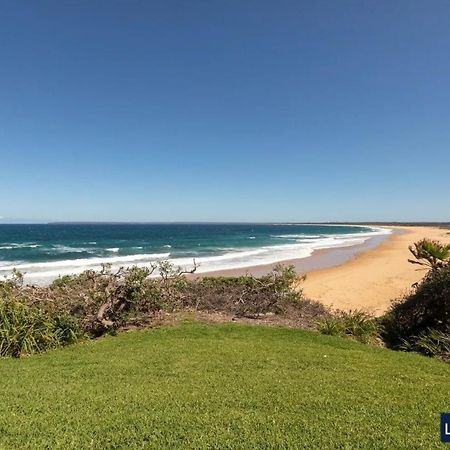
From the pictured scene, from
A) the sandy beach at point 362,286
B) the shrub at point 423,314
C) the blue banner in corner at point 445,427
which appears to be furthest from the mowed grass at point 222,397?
the sandy beach at point 362,286

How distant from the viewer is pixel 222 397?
181 inches

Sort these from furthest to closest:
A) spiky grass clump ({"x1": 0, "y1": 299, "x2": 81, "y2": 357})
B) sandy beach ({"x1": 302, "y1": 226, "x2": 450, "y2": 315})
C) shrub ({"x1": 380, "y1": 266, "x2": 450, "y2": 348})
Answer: sandy beach ({"x1": 302, "y1": 226, "x2": 450, "y2": 315}) → shrub ({"x1": 380, "y1": 266, "x2": 450, "y2": 348}) → spiky grass clump ({"x1": 0, "y1": 299, "x2": 81, "y2": 357})

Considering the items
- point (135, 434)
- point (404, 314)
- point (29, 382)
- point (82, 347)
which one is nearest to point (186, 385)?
point (135, 434)

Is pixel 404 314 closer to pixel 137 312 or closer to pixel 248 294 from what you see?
pixel 248 294

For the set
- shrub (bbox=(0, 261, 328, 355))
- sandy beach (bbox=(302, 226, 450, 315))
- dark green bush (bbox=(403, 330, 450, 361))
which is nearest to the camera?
dark green bush (bbox=(403, 330, 450, 361))

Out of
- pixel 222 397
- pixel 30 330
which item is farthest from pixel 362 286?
pixel 30 330

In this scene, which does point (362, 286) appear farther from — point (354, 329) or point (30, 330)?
point (30, 330)

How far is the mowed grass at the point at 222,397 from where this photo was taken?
3.77 meters

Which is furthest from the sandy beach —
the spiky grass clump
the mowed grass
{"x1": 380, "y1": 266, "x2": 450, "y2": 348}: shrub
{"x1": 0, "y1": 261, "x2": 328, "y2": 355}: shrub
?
the spiky grass clump

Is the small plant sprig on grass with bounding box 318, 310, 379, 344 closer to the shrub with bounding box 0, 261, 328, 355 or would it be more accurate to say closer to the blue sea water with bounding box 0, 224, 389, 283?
the shrub with bounding box 0, 261, 328, 355

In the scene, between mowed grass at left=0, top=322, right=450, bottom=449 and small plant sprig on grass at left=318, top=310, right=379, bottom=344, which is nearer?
mowed grass at left=0, top=322, right=450, bottom=449

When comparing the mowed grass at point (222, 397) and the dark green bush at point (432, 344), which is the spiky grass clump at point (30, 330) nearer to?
the mowed grass at point (222, 397)

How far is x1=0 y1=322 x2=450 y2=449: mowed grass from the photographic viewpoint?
12.4 ft

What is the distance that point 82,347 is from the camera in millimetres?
7230
